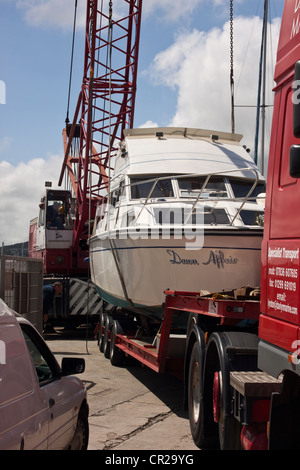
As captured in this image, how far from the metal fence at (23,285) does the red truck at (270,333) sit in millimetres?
3511

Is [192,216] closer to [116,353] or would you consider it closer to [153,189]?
[153,189]

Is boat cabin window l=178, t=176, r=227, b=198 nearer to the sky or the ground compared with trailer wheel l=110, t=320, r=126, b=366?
nearer to the sky

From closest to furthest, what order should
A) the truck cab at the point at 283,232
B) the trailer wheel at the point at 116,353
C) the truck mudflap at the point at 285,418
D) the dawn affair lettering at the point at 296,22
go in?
1. the truck cab at the point at 283,232
2. the truck mudflap at the point at 285,418
3. the dawn affair lettering at the point at 296,22
4. the trailer wheel at the point at 116,353

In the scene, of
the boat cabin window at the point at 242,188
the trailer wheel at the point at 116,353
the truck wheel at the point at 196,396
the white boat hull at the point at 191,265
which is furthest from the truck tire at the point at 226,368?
the trailer wheel at the point at 116,353

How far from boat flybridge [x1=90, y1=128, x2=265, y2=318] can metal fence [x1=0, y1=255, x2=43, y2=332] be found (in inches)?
54.4

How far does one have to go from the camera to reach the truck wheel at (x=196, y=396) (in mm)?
6633

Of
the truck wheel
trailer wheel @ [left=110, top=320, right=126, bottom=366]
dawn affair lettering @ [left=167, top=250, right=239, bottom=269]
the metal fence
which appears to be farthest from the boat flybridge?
the metal fence

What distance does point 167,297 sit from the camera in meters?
8.28

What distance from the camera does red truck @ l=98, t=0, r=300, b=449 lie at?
163 inches

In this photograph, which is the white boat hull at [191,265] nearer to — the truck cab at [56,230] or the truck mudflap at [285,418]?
the truck mudflap at [285,418]

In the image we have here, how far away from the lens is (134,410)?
8367mm

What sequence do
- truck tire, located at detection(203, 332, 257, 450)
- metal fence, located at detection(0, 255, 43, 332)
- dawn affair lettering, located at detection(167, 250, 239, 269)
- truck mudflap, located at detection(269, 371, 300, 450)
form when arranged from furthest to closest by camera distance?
1. metal fence, located at detection(0, 255, 43, 332)
2. dawn affair lettering, located at detection(167, 250, 239, 269)
3. truck tire, located at detection(203, 332, 257, 450)
4. truck mudflap, located at detection(269, 371, 300, 450)

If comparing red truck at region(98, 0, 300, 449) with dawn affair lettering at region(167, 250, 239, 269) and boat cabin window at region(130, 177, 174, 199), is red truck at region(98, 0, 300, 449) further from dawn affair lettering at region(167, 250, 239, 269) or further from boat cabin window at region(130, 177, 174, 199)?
Result: boat cabin window at region(130, 177, 174, 199)
